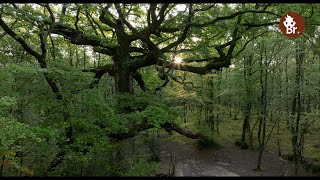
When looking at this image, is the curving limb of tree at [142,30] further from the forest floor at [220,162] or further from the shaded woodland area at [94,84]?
the forest floor at [220,162]

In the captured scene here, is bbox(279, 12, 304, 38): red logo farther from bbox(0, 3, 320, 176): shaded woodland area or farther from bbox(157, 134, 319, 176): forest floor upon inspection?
bbox(157, 134, 319, 176): forest floor

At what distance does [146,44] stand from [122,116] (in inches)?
212

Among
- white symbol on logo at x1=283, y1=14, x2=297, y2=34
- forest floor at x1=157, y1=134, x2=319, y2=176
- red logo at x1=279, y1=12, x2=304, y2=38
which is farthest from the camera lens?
forest floor at x1=157, y1=134, x2=319, y2=176

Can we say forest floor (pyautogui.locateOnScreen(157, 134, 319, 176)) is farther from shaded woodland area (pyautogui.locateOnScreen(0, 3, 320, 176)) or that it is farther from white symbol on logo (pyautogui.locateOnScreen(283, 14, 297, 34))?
white symbol on logo (pyautogui.locateOnScreen(283, 14, 297, 34))

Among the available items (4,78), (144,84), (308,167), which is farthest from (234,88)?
(4,78)

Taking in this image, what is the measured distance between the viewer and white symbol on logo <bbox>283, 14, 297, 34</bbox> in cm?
1153

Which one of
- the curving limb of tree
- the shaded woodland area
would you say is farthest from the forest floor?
the curving limb of tree

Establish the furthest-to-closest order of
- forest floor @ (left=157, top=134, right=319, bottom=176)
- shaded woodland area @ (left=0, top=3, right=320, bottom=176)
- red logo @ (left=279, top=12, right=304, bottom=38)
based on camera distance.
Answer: forest floor @ (left=157, top=134, right=319, bottom=176) < red logo @ (left=279, top=12, right=304, bottom=38) < shaded woodland area @ (left=0, top=3, right=320, bottom=176)

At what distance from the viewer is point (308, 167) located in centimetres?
2191

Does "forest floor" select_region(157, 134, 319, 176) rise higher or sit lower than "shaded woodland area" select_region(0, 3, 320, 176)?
lower

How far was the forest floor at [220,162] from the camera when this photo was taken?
68.3ft

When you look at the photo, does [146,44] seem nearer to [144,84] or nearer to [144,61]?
[144,61]

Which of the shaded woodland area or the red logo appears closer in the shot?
the shaded woodland area

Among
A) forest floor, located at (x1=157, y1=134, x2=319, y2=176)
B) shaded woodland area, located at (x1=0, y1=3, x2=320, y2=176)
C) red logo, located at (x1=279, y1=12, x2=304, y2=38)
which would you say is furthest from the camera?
forest floor, located at (x1=157, y1=134, x2=319, y2=176)
